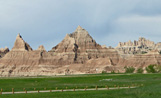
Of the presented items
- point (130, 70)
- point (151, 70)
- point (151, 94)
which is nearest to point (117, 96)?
point (151, 94)

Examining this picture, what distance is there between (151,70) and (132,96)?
438ft

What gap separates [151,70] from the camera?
6885 inches

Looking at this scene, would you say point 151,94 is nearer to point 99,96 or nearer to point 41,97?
point 99,96

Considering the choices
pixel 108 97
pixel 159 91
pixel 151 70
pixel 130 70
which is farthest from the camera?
pixel 130 70

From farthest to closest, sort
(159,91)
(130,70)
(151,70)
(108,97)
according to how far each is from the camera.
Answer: (130,70) < (151,70) < (159,91) < (108,97)

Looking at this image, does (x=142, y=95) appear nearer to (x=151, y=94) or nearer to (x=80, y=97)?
(x=151, y=94)

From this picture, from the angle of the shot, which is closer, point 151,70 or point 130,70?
point 151,70

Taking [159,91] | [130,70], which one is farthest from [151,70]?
[159,91]

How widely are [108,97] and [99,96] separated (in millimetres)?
1778

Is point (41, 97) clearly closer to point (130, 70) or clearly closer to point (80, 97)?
point (80, 97)

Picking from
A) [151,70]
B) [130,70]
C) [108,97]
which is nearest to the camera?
[108,97]

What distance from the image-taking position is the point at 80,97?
148 feet

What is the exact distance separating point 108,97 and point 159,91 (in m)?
8.41

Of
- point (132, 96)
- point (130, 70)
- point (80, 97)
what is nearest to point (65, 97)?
point (80, 97)
